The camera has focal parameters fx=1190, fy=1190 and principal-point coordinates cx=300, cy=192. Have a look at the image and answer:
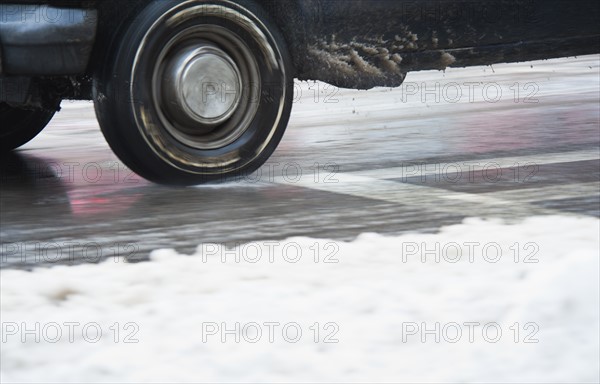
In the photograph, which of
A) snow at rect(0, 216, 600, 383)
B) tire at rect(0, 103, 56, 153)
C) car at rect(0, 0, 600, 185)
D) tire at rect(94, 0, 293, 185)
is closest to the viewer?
snow at rect(0, 216, 600, 383)

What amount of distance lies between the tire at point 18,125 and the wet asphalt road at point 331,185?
0.25ft

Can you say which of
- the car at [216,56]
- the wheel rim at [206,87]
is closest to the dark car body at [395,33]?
the car at [216,56]

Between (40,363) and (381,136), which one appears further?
(381,136)

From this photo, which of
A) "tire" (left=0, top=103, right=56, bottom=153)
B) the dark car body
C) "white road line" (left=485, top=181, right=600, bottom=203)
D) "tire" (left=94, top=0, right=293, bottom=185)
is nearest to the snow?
"white road line" (left=485, top=181, right=600, bottom=203)

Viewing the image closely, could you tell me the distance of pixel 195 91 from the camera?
5.38m

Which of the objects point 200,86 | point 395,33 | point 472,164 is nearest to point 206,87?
point 200,86

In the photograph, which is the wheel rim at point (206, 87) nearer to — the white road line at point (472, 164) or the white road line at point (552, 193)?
the white road line at point (472, 164)

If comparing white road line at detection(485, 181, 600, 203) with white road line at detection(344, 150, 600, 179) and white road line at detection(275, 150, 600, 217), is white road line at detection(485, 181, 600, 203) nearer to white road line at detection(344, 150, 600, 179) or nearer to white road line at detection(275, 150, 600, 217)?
white road line at detection(275, 150, 600, 217)

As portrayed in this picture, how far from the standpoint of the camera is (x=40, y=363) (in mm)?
2840

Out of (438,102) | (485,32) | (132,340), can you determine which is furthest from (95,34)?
(438,102)

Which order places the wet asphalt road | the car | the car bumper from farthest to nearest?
the car → the car bumper → the wet asphalt road

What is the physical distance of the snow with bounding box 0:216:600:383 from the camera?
277 cm

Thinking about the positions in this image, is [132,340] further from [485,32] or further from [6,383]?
[485,32]

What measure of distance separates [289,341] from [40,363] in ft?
1.99
